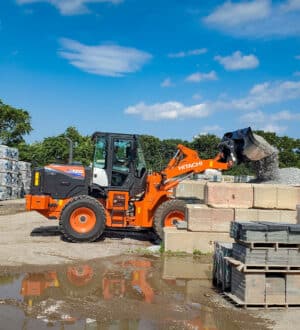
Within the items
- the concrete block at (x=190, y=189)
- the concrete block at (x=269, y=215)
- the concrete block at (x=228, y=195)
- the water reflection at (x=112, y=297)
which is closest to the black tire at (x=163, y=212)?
the concrete block at (x=228, y=195)

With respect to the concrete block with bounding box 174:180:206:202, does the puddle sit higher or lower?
lower

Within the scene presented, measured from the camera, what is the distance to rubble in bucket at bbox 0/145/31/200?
25797 millimetres

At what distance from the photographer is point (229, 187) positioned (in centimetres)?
1288

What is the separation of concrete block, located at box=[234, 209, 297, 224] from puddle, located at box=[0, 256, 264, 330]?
197cm

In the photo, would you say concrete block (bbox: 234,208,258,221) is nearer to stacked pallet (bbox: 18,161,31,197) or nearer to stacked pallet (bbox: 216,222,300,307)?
stacked pallet (bbox: 216,222,300,307)

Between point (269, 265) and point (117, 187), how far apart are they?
6871 mm

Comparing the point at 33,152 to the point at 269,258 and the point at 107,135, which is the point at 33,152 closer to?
the point at 107,135

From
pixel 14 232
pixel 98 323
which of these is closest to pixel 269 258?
pixel 98 323

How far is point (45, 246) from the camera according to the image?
12859 millimetres

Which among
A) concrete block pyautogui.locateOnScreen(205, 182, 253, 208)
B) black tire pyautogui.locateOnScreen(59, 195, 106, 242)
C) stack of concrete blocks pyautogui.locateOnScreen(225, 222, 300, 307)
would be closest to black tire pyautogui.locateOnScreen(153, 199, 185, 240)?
concrete block pyautogui.locateOnScreen(205, 182, 253, 208)

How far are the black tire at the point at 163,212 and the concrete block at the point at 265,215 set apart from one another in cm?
174

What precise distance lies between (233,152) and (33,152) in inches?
1054

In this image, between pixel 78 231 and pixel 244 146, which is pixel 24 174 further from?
pixel 244 146

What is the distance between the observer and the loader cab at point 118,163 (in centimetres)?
1402
